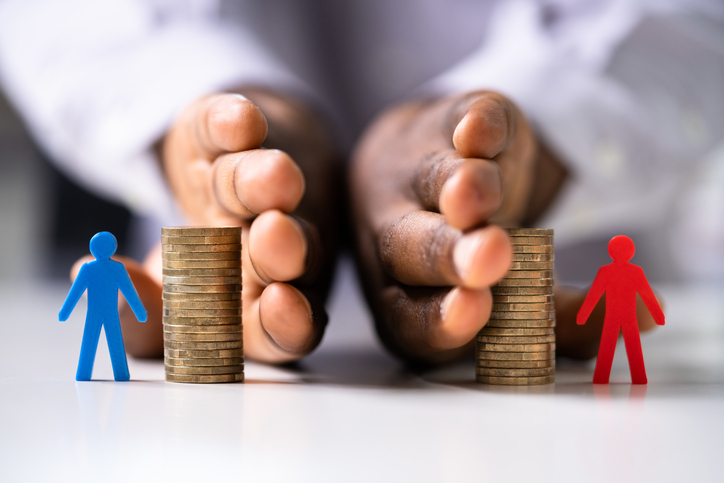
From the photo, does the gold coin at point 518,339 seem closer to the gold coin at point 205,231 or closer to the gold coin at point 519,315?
the gold coin at point 519,315

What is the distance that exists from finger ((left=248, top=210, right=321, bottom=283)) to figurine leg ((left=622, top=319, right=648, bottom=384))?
328 millimetres

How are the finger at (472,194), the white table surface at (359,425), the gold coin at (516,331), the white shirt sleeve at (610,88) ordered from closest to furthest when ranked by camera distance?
the white table surface at (359,425) < the finger at (472,194) < the gold coin at (516,331) < the white shirt sleeve at (610,88)

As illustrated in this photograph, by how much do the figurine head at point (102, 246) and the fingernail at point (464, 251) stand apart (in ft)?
1.20

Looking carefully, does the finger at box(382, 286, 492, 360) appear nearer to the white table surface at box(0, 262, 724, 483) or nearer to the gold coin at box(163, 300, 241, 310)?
the white table surface at box(0, 262, 724, 483)

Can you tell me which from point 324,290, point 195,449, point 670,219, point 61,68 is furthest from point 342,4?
point 195,449

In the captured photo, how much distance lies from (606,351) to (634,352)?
27 mm

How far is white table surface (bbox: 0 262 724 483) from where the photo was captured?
0.45 m

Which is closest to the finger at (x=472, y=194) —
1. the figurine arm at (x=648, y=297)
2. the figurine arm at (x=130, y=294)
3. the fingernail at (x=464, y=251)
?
the fingernail at (x=464, y=251)

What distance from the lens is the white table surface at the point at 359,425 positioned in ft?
1.46

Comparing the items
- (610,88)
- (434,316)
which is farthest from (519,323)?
(610,88)

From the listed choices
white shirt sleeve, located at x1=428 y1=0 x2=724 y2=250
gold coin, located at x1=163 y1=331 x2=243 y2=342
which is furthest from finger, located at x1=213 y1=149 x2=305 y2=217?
white shirt sleeve, located at x1=428 y1=0 x2=724 y2=250

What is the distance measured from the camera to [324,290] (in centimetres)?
94

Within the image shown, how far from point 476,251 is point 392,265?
0.60 feet

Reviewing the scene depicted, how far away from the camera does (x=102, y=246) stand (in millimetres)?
727
